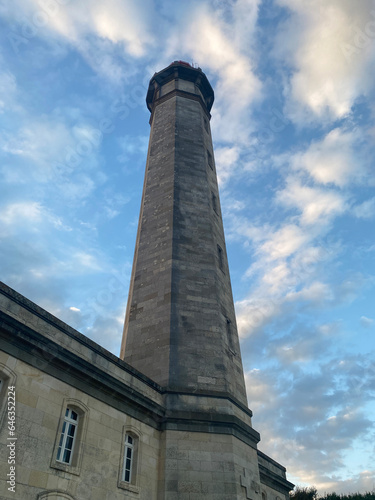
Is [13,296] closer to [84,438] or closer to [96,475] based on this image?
[84,438]

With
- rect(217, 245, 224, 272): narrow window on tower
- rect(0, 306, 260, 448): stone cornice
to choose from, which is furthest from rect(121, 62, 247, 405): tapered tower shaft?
rect(0, 306, 260, 448): stone cornice

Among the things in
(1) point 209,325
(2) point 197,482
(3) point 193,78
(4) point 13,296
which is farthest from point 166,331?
(3) point 193,78

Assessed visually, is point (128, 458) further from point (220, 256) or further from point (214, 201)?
point (214, 201)

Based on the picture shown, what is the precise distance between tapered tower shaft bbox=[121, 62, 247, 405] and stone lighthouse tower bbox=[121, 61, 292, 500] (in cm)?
5

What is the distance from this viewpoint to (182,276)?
20609 mm

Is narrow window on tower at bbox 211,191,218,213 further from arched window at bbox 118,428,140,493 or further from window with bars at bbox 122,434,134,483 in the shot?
window with bars at bbox 122,434,134,483

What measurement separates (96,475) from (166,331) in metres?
7.19

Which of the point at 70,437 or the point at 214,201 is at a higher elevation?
→ the point at 214,201

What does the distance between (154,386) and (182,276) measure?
6119mm

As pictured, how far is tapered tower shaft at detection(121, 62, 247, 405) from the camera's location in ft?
58.7

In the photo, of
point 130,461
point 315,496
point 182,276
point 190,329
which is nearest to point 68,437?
point 130,461

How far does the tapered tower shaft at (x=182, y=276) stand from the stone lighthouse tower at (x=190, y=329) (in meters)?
0.05

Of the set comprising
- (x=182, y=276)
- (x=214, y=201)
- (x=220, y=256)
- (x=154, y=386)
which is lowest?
(x=154, y=386)

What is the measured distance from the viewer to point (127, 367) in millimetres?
15312
